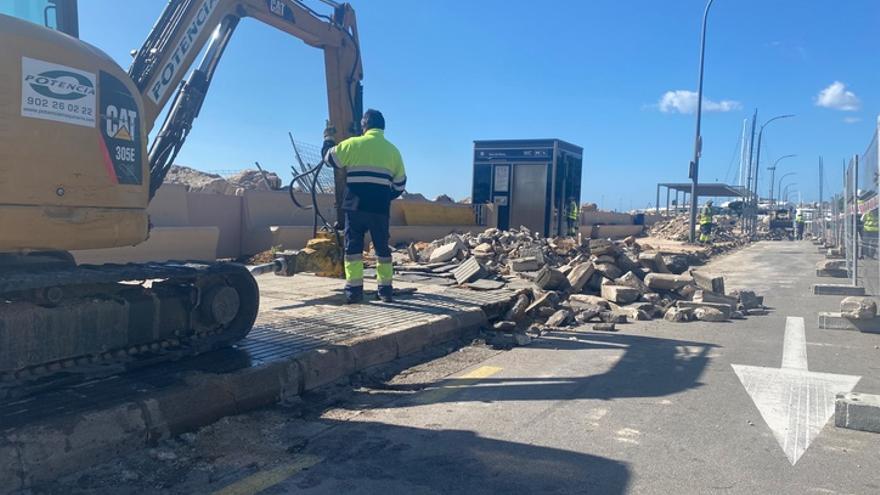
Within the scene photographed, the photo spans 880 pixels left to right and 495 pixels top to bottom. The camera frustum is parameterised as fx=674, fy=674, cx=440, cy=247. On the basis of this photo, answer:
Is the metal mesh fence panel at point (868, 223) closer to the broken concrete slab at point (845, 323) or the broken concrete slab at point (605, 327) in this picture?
the broken concrete slab at point (845, 323)

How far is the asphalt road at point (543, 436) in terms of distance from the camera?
3.71m

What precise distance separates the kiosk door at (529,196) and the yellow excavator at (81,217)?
18.0 meters

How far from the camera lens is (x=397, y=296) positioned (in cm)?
930

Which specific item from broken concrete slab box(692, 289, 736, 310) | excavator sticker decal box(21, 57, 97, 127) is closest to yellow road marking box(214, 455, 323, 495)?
excavator sticker decal box(21, 57, 97, 127)

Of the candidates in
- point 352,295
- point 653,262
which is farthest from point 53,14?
point 653,262

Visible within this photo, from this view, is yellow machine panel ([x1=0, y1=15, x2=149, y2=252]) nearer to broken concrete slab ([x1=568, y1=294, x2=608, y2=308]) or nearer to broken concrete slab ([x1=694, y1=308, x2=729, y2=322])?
broken concrete slab ([x1=568, y1=294, x2=608, y2=308])

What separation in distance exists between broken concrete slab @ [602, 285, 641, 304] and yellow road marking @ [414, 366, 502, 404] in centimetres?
460

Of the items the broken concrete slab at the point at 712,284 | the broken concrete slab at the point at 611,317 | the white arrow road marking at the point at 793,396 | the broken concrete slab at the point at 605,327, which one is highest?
the broken concrete slab at the point at 712,284

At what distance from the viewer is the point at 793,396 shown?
5535mm

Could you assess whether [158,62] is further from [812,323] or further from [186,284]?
[812,323]

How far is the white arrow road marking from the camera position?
14.9 ft

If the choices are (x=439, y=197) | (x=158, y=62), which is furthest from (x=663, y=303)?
(x=439, y=197)

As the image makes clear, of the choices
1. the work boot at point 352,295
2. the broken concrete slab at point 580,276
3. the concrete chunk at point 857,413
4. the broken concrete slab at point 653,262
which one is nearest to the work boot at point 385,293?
the work boot at point 352,295

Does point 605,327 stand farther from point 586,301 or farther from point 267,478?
point 267,478
